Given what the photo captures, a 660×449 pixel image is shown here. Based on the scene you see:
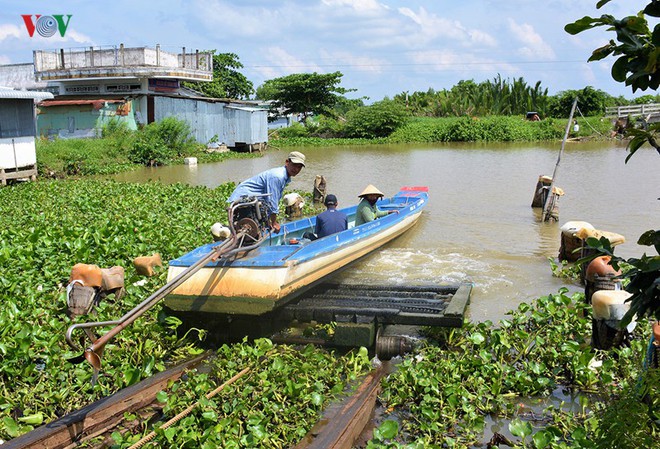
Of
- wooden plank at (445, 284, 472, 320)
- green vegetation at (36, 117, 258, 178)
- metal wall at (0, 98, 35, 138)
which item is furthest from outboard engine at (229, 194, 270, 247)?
green vegetation at (36, 117, 258, 178)

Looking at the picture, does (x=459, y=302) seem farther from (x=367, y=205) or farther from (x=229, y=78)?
(x=229, y=78)

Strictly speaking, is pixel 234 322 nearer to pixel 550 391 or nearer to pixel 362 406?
pixel 362 406

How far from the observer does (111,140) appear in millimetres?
28203

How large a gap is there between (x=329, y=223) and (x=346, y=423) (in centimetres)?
462

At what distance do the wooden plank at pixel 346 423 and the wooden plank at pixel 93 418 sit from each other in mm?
1515

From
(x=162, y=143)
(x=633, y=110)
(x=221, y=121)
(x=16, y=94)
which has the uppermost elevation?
(x=633, y=110)

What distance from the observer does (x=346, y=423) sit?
4.87m

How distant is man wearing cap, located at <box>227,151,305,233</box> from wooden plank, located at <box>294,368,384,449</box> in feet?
10.6

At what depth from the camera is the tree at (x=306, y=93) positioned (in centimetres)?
4719

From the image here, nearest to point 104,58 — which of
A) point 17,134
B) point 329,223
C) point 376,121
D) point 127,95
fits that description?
point 127,95

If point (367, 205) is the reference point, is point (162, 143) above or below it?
above

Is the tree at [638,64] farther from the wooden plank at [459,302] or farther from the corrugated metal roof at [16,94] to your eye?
the corrugated metal roof at [16,94]

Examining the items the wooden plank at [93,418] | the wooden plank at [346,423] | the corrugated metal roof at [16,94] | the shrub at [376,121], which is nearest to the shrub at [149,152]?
the corrugated metal roof at [16,94]

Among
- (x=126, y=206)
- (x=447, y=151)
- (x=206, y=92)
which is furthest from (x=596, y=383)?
(x=206, y=92)
